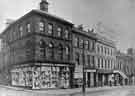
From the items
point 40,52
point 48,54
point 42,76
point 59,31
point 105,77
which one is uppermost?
point 59,31

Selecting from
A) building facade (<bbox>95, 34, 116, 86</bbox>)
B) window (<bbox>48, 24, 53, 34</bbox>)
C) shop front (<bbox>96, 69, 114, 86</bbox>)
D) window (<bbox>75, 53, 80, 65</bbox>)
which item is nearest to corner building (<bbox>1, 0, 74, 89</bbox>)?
window (<bbox>48, 24, 53, 34</bbox>)

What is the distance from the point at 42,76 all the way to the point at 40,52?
1990mm

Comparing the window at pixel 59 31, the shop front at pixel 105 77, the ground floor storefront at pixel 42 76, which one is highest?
the window at pixel 59 31

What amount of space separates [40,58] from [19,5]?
7062 mm

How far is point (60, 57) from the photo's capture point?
48.6 feet

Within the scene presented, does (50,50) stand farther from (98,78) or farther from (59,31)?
(98,78)

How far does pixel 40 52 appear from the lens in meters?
12.8

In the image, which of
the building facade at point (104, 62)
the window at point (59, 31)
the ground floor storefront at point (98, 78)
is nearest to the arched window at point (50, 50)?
the window at point (59, 31)

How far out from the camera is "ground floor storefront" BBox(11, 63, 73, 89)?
11.8 metres

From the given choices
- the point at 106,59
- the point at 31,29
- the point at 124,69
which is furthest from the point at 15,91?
the point at 124,69

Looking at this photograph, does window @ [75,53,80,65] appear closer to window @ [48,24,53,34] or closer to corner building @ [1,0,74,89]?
corner building @ [1,0,74,89]

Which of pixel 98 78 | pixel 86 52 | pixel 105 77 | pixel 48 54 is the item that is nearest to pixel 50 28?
pixel 48 54

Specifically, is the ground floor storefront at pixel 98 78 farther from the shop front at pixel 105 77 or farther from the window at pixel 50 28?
the window at pixel 50 28

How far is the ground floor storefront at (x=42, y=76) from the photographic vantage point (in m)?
11.8
